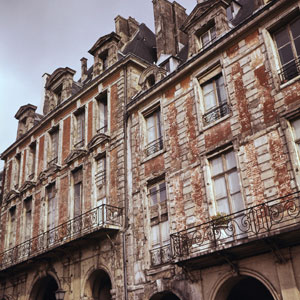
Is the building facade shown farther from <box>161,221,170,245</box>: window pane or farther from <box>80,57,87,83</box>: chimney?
<box>80,57,87,83</box>: chimney

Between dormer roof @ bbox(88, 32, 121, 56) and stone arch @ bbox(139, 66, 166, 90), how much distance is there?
3.24 metres

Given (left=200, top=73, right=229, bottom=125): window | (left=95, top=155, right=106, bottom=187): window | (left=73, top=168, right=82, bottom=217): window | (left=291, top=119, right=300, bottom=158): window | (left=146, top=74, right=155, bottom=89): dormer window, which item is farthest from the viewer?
(left=73, top=168, right=82, bottom=217): window

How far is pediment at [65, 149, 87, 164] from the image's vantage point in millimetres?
17109

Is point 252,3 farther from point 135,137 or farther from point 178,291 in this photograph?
→ point 178,291

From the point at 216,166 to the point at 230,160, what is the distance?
506 millimetres

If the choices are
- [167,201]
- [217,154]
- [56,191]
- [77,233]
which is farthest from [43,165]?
[217,154]

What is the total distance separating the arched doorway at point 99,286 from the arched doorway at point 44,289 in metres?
2.91

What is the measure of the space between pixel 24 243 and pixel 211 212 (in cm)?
999

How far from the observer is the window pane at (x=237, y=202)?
11273 mm

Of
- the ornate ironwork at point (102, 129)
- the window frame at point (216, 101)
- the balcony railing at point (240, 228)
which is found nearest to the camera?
the balcony railing at point (240, 228)

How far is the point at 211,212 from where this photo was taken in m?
11.8

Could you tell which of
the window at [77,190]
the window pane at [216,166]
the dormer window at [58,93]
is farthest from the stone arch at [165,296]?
the dormer window at [58,93]

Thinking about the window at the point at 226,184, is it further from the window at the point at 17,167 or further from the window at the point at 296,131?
the window at the point at 17,167

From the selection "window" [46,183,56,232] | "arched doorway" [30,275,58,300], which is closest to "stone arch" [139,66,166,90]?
"window" [46,183,56,232]
